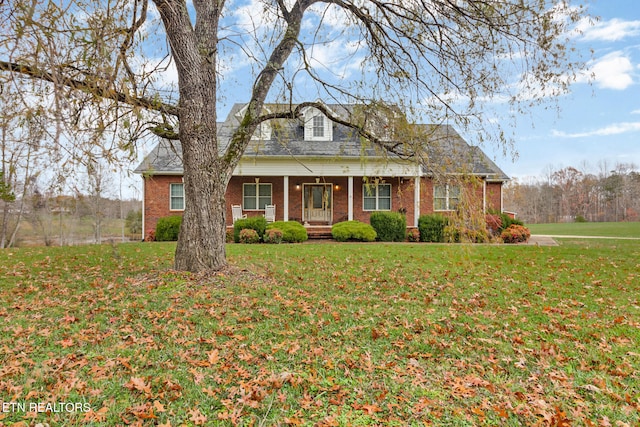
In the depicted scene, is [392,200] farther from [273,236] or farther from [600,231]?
[600,231]

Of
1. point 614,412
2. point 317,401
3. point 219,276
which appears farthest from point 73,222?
point 614,412

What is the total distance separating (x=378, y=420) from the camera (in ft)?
8.11

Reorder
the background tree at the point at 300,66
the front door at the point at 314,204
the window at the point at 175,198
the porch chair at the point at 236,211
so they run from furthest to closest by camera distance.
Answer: the front door at the point at 314,204 < the window at the point at 175,198 < the porch chair at the point at 236,211 < the background tree at the point at 300,66

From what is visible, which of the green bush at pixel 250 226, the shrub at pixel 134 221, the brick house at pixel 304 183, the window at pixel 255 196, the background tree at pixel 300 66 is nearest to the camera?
the background tree at pixel 300 66

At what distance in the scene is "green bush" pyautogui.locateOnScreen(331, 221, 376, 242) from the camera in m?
14.8

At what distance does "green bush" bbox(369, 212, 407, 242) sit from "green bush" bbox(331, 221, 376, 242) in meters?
0.53

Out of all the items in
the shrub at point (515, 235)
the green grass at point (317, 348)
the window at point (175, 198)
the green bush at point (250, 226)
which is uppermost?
the window at point (175, 198)

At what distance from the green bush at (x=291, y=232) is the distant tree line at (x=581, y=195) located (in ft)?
120

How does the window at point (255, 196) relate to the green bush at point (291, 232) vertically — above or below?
above

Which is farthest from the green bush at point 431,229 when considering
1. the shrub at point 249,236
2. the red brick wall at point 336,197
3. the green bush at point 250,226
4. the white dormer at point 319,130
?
the shrub at point 249,236

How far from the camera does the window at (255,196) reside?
17969 mm

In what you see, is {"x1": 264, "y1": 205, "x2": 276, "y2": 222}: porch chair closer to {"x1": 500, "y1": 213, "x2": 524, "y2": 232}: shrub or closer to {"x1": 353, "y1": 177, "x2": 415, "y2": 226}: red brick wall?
{"x1": 353, "y1": 177, "x2": 415, "y2": 226}: red brick wall

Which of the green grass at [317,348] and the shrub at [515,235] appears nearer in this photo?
the green grass at [317,348]

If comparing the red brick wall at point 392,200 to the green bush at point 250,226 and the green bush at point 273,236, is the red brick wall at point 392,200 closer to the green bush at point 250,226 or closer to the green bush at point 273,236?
the green bush at point 273,236
